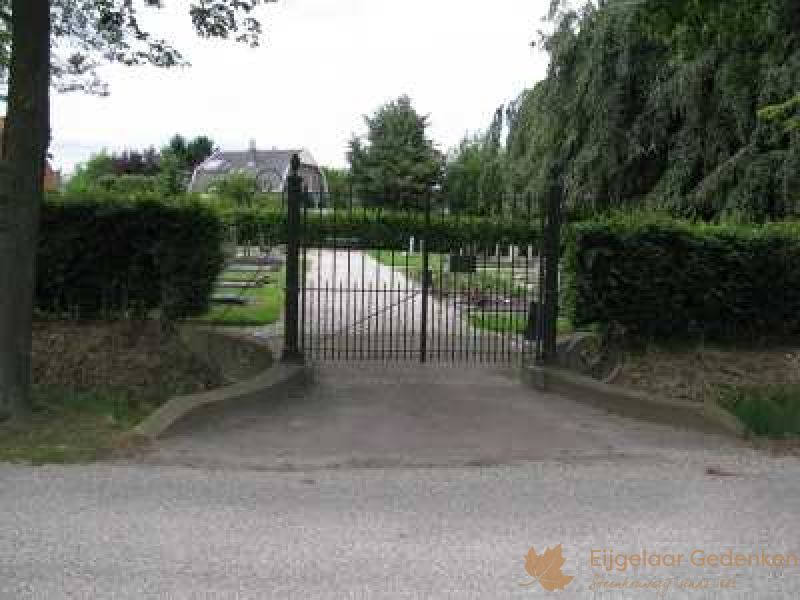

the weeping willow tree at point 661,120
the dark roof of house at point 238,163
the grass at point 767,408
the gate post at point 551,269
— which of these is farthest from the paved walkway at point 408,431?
the dark roof of house at point 238,163

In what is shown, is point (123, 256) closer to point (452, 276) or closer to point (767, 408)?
point (767, 408)

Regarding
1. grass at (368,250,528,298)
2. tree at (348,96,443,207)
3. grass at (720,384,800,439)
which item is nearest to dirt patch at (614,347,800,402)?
grass at (720,384,800,439)

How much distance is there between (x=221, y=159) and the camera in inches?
2908

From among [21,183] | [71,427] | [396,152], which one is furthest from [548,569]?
[396,152]

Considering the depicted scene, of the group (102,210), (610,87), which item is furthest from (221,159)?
(102,210)

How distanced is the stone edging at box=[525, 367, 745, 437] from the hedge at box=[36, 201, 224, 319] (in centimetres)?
411

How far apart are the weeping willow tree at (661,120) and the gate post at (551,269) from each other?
17.5ft

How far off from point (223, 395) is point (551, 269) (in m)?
3.92

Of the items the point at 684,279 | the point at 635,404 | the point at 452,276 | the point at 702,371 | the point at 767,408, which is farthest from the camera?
the point at 452,276

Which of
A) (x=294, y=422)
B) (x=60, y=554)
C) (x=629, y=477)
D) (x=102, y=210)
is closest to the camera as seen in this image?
(x=60, y=554)

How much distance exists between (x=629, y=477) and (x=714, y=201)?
1056 cm

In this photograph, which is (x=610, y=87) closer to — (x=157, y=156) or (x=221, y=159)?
(x=221, y=159)

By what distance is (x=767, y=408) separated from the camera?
7.35 m

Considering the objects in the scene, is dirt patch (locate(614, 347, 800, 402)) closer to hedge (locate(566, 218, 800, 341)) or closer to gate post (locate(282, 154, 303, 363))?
hedge (locate(566, 218, 800, 341))
